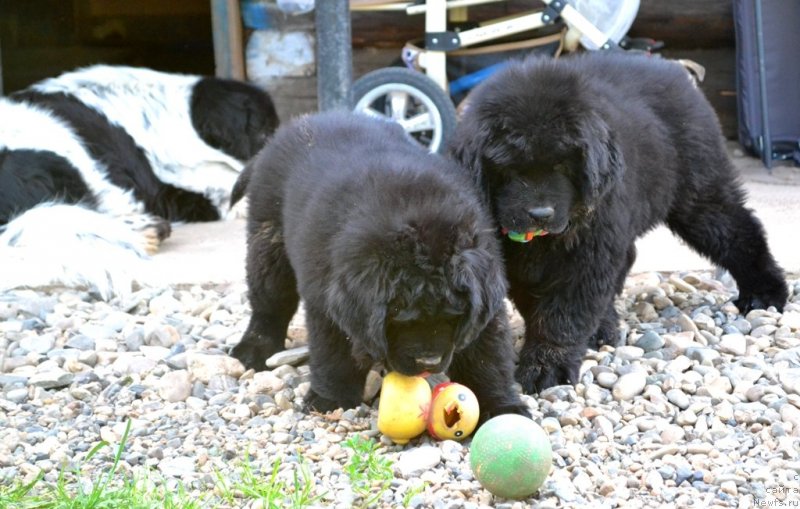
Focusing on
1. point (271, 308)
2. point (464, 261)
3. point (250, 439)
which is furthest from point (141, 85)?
point (464, 261)

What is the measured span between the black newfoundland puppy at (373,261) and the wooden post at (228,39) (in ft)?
12.5

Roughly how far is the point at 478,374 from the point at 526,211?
53 cm

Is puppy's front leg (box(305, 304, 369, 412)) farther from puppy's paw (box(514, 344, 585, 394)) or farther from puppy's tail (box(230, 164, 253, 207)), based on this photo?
puppy's tail (box(230, 164, 253, 207))

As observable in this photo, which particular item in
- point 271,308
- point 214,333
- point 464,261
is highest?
point 464,261

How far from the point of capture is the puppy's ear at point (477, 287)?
9.14 feet

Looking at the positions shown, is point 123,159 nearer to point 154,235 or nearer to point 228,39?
point 154,235

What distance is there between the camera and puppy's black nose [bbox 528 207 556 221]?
10.9 feet

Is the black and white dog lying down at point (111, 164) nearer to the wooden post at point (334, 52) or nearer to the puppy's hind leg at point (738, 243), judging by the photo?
the wooden post at point (334, 52)

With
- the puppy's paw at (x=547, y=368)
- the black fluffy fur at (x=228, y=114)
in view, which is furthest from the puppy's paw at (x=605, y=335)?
the black fluffy fur at (x=228, y=114)

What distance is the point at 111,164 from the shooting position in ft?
20.4

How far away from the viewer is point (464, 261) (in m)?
2.79

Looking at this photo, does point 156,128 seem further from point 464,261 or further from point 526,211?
point 464,261

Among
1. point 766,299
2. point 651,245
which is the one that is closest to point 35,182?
point 651,245

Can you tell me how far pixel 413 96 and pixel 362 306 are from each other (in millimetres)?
4067
